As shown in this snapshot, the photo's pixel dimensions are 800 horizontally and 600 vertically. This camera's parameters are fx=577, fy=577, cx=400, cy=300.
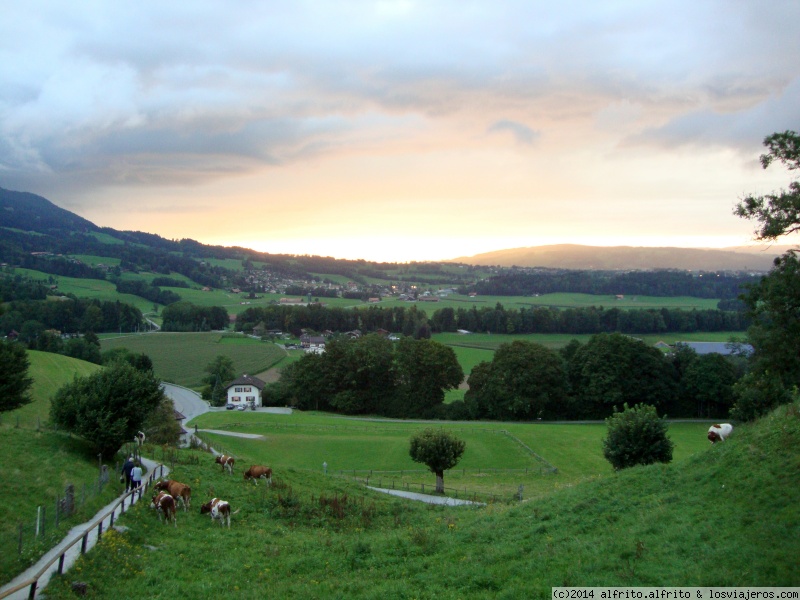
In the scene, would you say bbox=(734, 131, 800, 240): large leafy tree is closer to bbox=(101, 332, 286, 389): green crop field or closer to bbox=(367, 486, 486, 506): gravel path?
bbox=(367, 486, 486, 506): gravel path

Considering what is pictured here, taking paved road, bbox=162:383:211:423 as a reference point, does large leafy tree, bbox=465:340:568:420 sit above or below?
above

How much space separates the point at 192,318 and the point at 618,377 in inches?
4330

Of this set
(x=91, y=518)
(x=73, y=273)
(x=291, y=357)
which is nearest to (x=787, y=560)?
(x=91, y=518)

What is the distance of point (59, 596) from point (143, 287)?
617 feet

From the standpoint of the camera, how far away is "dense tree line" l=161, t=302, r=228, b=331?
146m

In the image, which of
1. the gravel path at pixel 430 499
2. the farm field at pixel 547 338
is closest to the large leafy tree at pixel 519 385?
the farm field at pixel 547 338

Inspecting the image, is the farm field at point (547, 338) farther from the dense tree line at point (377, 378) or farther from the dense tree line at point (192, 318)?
the dense tree line at point (192, 318)

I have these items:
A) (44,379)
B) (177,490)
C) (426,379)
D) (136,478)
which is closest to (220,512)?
(177,490)

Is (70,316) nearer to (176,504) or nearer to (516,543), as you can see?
(176,504)

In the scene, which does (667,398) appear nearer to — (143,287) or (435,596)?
(435,596)

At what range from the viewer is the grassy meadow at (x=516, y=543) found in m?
11.8

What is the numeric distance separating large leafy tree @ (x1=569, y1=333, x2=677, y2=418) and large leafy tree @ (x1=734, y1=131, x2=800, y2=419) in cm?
6022

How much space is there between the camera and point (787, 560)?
35.2 ft

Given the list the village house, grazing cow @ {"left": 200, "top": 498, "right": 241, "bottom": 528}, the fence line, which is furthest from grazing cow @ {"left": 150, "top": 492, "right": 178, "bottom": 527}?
the village house
